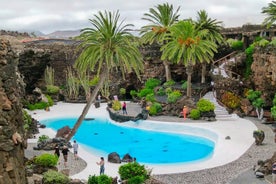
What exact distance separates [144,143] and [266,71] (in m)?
11.0

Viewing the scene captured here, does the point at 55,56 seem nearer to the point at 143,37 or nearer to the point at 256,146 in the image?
the point at 143,37

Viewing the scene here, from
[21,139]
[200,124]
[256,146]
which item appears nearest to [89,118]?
[200,124]

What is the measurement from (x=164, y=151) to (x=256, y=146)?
243 inches

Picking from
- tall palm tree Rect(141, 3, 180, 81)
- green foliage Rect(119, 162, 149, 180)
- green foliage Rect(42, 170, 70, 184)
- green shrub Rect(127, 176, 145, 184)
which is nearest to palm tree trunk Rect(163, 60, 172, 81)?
tall palm tree Rect(141, 3, 180, 81)

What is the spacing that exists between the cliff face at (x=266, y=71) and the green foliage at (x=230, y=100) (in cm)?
241

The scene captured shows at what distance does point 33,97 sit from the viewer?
152ft

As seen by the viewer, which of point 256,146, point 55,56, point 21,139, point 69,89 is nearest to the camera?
point 21,139

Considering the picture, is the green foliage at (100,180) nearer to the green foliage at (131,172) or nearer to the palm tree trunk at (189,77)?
the green foliage at (131,172)

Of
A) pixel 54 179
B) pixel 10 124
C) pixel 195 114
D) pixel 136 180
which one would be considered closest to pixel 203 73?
pixel 195 114

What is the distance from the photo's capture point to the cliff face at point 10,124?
1229cm

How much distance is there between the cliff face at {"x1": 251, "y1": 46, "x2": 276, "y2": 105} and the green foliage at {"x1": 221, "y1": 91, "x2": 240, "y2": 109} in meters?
2.41

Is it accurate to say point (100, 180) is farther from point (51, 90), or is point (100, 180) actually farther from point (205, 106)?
point (51, 90)

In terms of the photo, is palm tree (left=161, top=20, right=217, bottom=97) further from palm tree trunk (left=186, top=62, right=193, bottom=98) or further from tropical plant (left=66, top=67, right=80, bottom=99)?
tropical plant (left=66, top=67, right=80, bottom=99)

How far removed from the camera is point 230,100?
123ft
